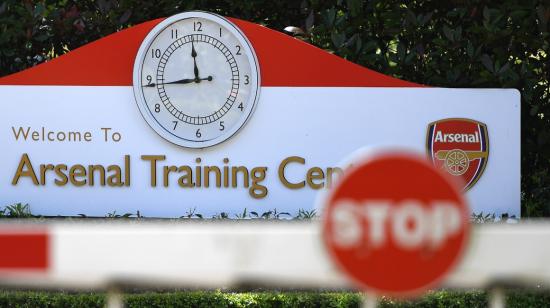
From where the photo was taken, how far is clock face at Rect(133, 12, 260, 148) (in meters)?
6.96

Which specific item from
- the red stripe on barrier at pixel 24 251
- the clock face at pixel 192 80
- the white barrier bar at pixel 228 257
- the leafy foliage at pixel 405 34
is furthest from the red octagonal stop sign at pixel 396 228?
the leafy foliage at pixel 405 34

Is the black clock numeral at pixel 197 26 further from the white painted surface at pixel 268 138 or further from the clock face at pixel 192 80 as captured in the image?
the white painted surface at pixel 268 138

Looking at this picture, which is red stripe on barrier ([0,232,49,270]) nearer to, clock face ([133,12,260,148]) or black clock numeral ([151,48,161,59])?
clock face ([133,12,260,148])

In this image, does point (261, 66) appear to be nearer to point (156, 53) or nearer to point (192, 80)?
point (192, 80)

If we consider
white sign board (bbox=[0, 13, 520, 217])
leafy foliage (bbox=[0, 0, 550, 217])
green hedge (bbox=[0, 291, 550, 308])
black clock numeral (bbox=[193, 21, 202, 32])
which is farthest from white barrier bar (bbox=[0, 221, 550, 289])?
leafy foliage (bbox=[0, 0, 550, 217])

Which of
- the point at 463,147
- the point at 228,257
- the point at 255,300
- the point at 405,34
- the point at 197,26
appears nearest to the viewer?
the point at 228,257

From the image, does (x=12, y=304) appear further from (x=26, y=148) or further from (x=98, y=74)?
(x=98, y=74)

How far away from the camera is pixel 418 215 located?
6.23 ft

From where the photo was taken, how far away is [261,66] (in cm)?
691

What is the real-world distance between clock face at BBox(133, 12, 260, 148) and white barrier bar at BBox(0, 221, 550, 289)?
479 cm

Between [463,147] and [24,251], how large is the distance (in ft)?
16.5

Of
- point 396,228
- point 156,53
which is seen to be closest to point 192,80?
point 156,53

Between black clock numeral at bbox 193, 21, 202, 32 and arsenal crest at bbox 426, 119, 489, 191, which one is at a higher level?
black clock numeral at bbox 193, 21, 202, 32

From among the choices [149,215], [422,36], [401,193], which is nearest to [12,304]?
[149,215]
